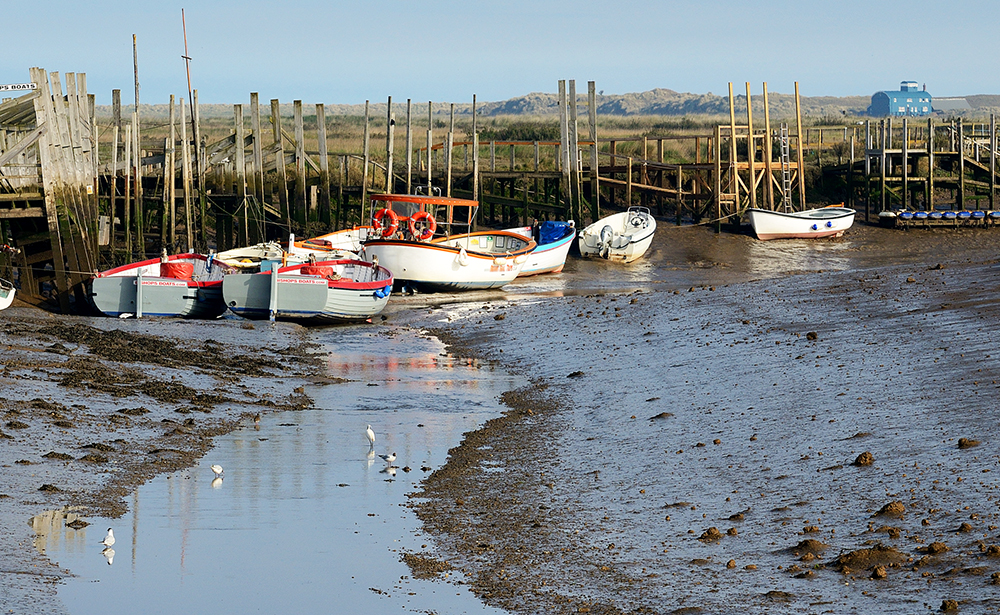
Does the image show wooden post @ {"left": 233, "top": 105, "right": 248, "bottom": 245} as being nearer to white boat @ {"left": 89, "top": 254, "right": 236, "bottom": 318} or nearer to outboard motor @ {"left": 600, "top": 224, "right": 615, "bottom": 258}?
white boat @ {"left": 89, "top": 254, "right": 236, "bottom": 318}

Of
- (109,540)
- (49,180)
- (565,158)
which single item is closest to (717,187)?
(565,158)

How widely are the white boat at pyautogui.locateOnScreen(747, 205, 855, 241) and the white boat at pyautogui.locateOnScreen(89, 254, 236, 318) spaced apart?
19969 mm

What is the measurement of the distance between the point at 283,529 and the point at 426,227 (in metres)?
21.5

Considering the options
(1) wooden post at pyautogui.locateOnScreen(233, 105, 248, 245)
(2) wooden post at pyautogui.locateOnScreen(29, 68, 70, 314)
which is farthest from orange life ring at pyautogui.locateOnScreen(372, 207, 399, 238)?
(2) wooden post at pyautogui.locateOnScreen(29, 68, 70, 314)

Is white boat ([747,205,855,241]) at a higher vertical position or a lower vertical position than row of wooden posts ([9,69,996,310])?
lower

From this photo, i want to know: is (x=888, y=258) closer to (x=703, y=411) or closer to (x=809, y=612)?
(x=703, y=411)

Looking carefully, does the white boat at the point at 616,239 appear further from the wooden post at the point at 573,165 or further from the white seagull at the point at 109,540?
the white seagull at the point at 109,540

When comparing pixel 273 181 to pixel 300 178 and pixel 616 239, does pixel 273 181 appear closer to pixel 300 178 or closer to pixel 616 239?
pixel 300 178

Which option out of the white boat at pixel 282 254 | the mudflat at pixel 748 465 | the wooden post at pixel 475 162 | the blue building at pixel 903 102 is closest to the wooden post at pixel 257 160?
the white boat at pixel 282 254

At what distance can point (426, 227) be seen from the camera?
3077 centimetres

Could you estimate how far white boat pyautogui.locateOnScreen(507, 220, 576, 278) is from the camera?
32531 millimetres

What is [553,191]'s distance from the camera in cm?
4897

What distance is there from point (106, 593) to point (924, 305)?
1437cm

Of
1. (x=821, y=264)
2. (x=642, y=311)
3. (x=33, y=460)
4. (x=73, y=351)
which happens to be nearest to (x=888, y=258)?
(x=821, y=264)
